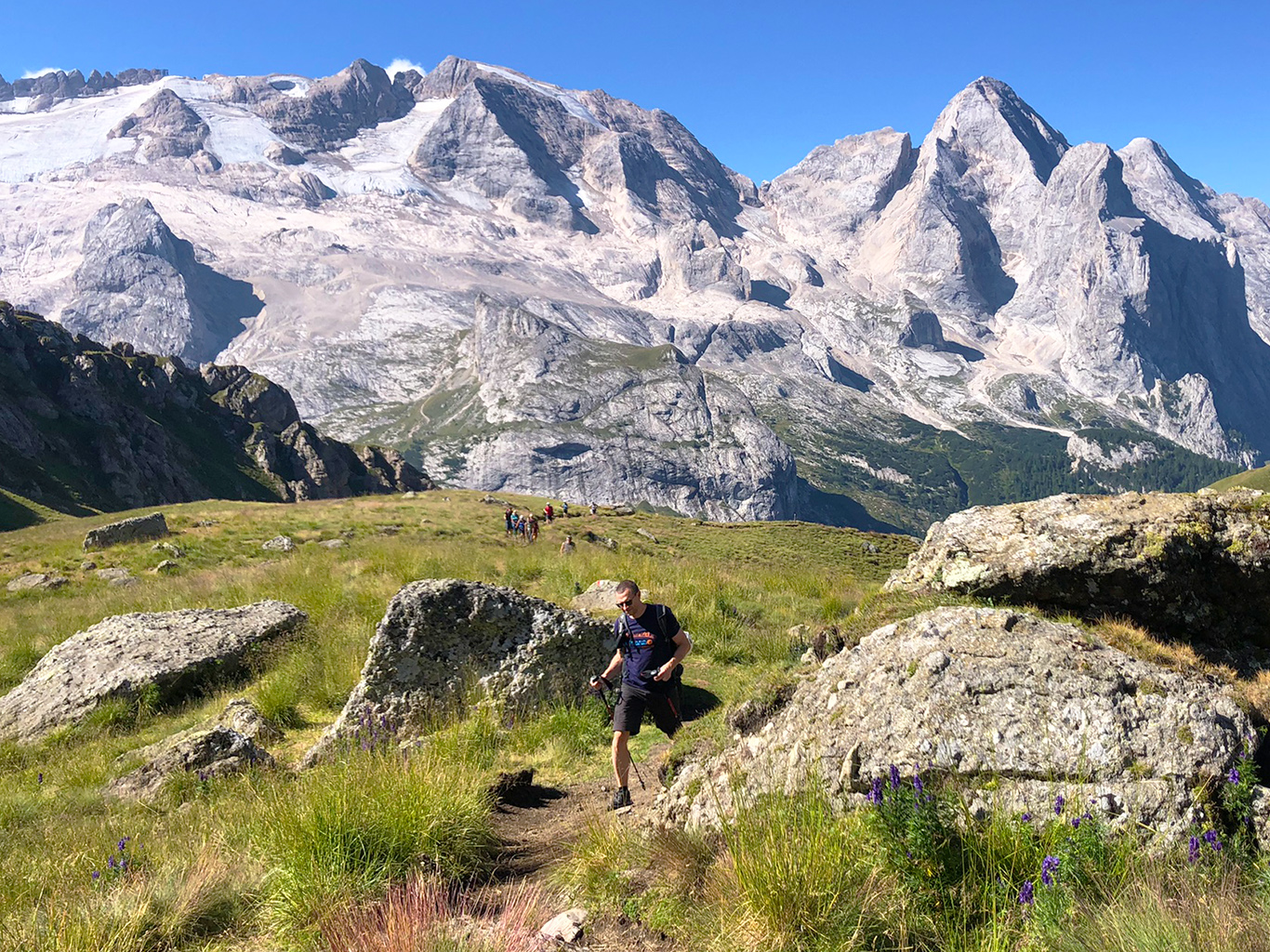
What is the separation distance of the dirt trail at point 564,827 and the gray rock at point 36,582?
22512 millimetres

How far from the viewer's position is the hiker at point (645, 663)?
8836 mm

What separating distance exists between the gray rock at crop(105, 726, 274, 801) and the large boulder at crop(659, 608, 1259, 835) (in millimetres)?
5576

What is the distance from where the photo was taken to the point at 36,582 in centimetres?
2233

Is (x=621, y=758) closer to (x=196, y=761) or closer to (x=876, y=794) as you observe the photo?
(x=876, y=794)

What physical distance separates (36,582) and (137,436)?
10386 centimetres

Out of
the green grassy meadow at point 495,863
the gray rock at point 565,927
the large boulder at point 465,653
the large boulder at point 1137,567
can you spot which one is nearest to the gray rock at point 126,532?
the green grassy meadow at point 495,863

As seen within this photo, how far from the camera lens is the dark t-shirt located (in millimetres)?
9016

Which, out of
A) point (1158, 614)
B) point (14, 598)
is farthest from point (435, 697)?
point (14, 598)

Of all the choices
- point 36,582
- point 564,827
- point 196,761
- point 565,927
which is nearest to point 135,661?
point 196,761

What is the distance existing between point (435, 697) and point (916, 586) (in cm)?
725

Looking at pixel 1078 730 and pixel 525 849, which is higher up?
pixel 1078 730

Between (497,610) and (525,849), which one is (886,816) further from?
(497,610)

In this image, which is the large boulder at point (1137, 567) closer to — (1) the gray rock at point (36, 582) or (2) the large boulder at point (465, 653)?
(2) the large boulder at point (465, 653)

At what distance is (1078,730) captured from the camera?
513 centimetres
